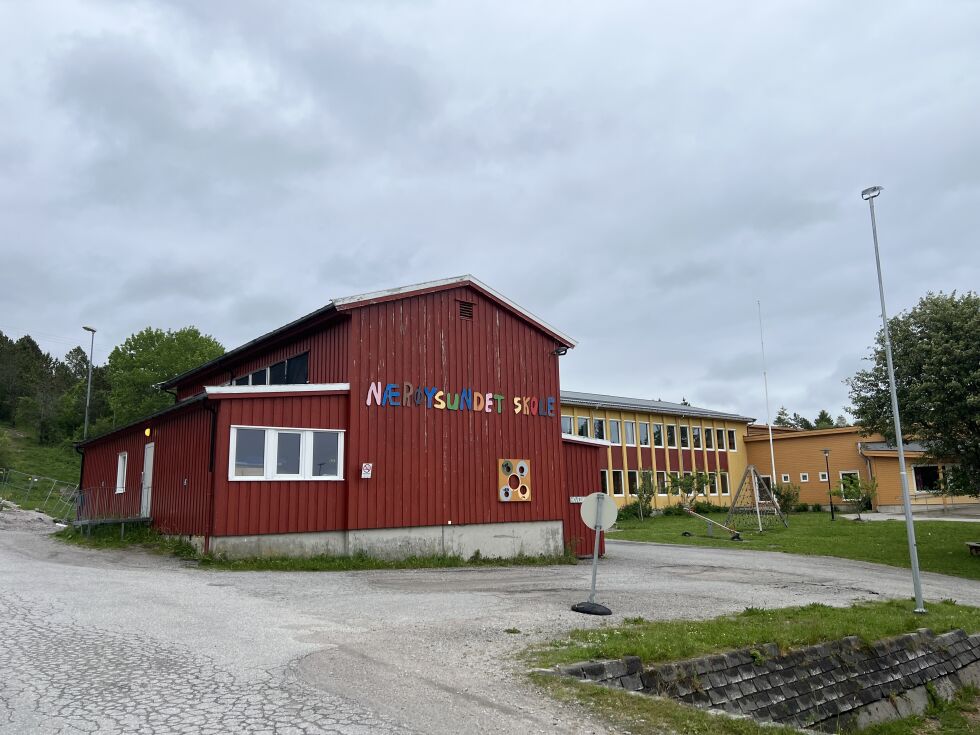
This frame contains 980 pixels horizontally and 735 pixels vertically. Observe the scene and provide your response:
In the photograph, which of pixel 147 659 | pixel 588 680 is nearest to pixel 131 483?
pixel 147 659

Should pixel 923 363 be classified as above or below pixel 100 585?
above

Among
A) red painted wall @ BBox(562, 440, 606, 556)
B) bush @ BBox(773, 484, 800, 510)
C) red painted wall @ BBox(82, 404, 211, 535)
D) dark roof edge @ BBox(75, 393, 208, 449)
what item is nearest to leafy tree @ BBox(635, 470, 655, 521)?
bush @ BBox(773, 484, 800, 510)

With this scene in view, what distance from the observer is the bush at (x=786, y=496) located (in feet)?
153

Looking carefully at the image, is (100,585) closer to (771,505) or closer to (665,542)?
(665,542)

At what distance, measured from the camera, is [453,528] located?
19.4m

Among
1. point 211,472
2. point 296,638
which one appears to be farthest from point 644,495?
point 296,638

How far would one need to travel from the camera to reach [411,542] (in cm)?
1858

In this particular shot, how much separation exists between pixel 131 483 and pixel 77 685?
60.6 feet

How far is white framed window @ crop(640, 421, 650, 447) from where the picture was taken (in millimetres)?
50053

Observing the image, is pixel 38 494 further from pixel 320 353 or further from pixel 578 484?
pixel 578 484

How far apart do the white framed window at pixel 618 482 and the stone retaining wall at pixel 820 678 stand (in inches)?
1358

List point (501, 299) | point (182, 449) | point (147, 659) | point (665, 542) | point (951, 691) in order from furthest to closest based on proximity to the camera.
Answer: point (665, 542)
point (501, 299)
point (182, 449)
point (951, 691)
point (147, 659)

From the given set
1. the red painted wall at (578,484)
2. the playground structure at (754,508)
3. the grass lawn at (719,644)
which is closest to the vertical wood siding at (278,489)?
the red painted wall at (578,484)

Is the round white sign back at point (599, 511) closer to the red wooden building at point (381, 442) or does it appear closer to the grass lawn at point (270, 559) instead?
the grass lawn at point (270, 559)
